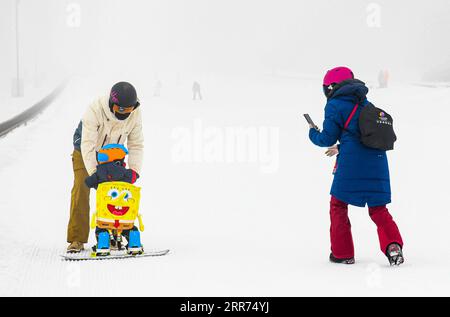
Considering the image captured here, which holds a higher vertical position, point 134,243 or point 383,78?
point 383,78

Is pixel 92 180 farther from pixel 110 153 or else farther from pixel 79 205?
pixel 79 205

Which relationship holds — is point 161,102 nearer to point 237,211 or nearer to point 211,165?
point 211,165

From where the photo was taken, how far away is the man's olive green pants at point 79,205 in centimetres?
701

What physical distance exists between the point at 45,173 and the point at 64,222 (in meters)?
4.34

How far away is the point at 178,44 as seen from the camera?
17012 cm

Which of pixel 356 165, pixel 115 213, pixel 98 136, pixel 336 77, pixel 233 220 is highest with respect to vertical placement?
pixel 336 77

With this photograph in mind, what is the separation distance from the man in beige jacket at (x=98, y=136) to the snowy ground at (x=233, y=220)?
374 millimetres

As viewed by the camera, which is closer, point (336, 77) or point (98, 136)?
point (336, 77)

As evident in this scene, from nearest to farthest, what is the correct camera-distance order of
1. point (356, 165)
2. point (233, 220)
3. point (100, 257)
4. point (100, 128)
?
1. point (356, 165)
2. point (100, 257)
3. point (100, 128)
4. point (233, 220)

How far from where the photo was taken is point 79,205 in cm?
704

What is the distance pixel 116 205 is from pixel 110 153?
44cm

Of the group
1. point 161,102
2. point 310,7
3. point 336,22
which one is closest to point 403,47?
point 336,22

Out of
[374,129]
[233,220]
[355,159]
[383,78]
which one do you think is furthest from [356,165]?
[383,78]

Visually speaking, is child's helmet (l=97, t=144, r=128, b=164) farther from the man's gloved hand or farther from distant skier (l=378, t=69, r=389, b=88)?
distant skier (l=378, t=69, r=389, b=88)
